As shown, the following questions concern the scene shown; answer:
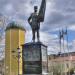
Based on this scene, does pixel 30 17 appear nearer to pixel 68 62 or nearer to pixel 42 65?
pixel 42 65

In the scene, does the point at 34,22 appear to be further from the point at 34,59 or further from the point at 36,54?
the point at 34,59

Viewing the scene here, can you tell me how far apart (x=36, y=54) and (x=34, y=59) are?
15.7 inches

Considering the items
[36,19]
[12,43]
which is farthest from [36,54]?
[12,43]

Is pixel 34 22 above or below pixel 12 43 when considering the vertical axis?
below

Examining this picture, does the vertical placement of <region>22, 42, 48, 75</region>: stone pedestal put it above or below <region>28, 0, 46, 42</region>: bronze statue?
below

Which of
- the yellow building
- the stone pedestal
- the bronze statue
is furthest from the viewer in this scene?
the yellow building

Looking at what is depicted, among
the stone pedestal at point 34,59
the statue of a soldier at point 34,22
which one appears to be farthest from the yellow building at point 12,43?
the stone pedestal at point 34,59

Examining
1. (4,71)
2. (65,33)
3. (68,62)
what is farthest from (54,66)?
(65,33)

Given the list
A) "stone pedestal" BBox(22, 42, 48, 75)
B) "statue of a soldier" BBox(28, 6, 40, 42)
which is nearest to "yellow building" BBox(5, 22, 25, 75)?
"statue of a soldier" BBox(28, 6, 40, 42)

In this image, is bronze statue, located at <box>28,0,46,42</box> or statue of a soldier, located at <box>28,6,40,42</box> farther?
statue of a soldier, located at <box>28,6,40,42</box>

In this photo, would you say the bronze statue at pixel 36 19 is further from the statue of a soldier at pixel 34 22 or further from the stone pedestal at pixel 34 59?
the stone pedestal at pixel 34 59

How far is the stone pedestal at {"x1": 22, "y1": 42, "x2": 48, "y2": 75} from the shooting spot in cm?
2520

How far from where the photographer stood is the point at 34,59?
2541cm

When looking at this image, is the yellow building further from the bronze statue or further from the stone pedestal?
the stone pedestal
